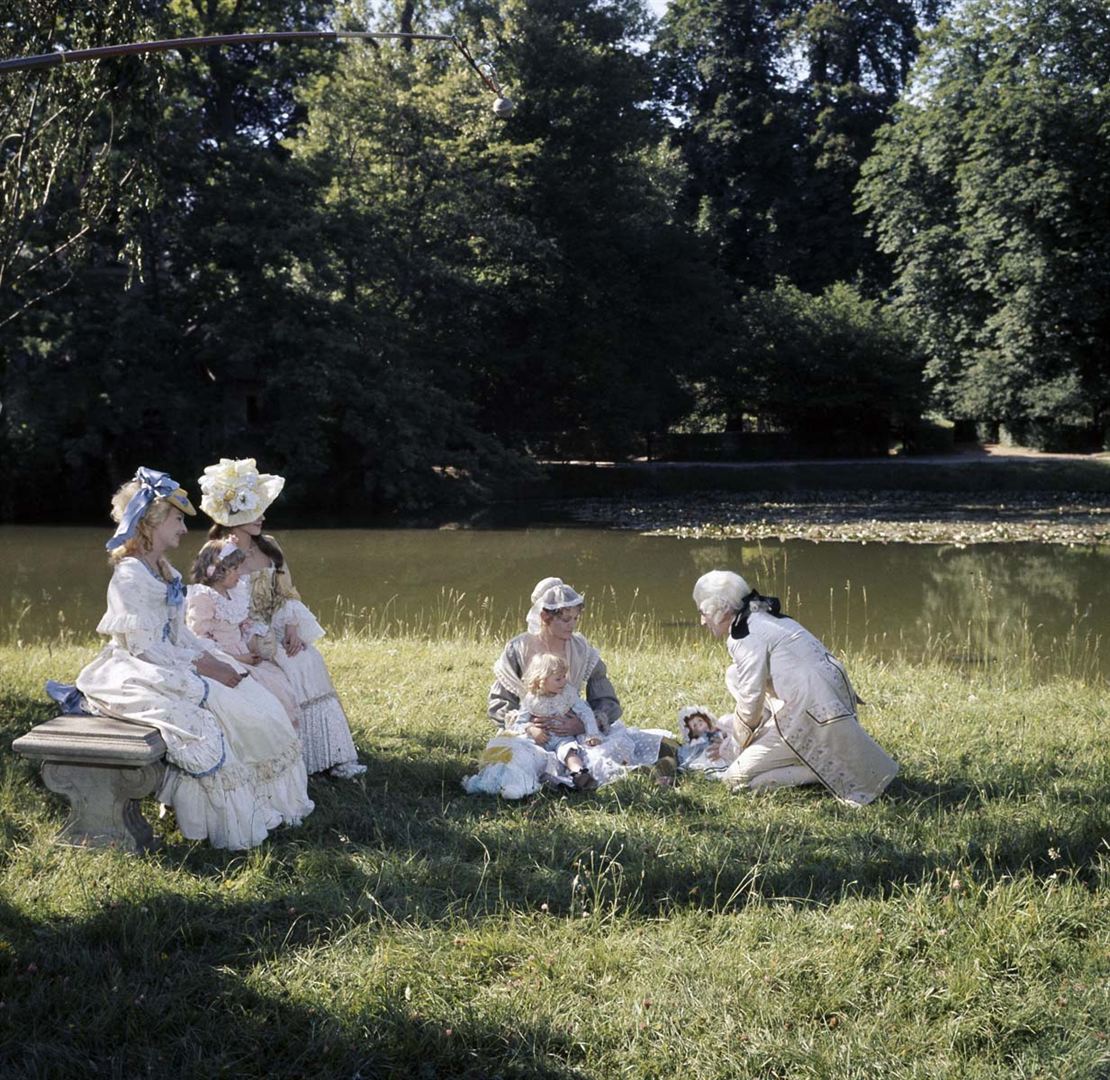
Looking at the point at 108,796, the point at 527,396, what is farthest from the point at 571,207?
the point at 108,796

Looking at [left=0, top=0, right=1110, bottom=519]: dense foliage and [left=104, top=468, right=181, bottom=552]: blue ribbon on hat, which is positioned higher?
[left=0, top=0, right=1110, bottom=519]: dense foliage

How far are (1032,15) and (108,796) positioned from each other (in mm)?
31833

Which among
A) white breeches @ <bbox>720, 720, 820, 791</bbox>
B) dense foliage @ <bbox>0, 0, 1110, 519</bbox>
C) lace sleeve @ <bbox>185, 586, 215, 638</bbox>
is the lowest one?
white breeches @ <bbox>720, 720, 820, 791</bbox>

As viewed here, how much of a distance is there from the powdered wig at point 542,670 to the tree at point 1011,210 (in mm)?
26595

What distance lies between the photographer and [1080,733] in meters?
6.89

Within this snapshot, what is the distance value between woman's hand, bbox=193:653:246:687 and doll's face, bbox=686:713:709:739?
8.51 ft

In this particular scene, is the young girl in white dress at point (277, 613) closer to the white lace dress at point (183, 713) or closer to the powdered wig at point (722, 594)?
the white lace dress at point (183, 713)

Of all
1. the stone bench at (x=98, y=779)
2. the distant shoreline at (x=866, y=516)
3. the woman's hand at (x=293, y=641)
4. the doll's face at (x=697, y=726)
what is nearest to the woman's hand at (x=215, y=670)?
the stone bench at (x=98, y=779)

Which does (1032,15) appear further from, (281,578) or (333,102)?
(281,578)

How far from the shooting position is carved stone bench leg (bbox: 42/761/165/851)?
4.64 meters

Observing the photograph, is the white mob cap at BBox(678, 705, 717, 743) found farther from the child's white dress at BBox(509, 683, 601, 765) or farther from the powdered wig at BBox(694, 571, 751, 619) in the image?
the powdered wig at BBox(694, 571, 751, 619)

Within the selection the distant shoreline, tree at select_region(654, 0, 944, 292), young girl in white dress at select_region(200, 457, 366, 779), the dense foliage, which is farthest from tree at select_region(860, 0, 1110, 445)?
young girl in white dress at select_region(200, 457, 366, 779)

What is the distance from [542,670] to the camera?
6.34 meters

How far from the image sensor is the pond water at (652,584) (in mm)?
12414
